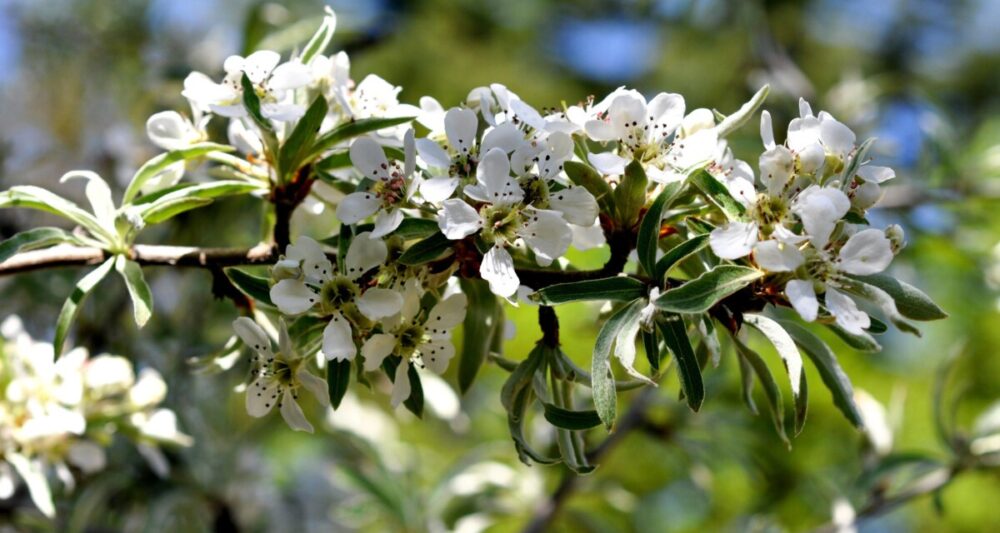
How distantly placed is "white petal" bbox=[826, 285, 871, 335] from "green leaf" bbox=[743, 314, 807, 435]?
0.05m

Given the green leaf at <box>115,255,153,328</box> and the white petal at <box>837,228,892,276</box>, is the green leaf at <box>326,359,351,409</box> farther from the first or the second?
the white petal at <box>837,228,892,276</box>

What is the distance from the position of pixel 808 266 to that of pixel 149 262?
2.10 ft

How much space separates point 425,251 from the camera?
0.83 m

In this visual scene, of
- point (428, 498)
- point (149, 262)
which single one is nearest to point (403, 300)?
point (149, 262)

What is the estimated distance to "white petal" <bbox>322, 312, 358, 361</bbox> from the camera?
818mm

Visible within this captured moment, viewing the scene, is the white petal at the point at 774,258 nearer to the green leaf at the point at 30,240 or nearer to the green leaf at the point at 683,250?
the green leaf at the point at 683,250

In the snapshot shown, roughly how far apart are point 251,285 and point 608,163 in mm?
354

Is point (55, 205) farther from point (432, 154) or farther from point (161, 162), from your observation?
point (432, 154)

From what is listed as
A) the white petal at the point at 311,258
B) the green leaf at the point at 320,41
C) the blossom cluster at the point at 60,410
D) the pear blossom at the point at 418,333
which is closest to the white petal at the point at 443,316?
the pear blossom at the point at 418,333

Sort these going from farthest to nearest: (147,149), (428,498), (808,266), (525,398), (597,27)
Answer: (597,27) → (147,149) → (428,498) → (525,398) → (808,266)

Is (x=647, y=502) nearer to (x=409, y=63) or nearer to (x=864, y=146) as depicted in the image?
(x=864, y=146)

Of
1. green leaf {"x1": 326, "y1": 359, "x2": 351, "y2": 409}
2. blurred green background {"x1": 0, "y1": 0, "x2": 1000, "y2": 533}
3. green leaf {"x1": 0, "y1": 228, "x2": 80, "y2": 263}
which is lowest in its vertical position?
blurred green background {"x1": 0, "y1": 0, "x2": 1000, "y2": 533}

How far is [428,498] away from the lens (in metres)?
1.93

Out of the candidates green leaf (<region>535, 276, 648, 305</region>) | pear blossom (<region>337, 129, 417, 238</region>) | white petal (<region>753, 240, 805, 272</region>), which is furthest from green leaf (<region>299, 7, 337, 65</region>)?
white petal (<region>753, 240, 805, 272</region>)
